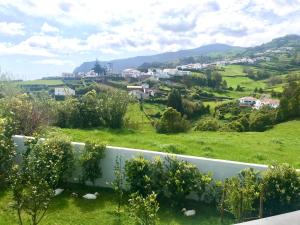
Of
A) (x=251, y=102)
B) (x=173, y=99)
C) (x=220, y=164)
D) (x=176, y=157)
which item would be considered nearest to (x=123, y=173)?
(x=176, y=157)

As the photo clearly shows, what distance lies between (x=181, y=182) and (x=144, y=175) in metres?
1.25

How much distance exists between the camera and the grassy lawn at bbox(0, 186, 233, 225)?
10594 millimetres

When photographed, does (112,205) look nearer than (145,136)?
Yes

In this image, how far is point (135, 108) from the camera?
65188 mm

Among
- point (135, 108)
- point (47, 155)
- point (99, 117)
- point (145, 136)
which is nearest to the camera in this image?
point (47, 155)

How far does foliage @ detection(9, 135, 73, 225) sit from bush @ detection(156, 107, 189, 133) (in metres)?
12.0

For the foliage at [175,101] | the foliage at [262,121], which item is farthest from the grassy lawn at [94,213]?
the foliage at [175,101]

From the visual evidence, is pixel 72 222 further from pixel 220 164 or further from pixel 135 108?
pixel 135 108

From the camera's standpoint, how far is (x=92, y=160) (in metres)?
12.9

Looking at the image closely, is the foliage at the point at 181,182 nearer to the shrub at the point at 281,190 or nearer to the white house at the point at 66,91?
the shrub at the point at 281,190

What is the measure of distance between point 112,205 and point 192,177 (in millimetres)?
2694

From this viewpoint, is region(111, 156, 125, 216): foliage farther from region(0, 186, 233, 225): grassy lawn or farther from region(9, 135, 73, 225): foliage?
region(9, 135, 73, 225): foliage

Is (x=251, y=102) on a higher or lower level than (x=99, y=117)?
lower

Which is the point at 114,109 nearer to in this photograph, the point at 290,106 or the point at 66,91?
the point at 66,91
